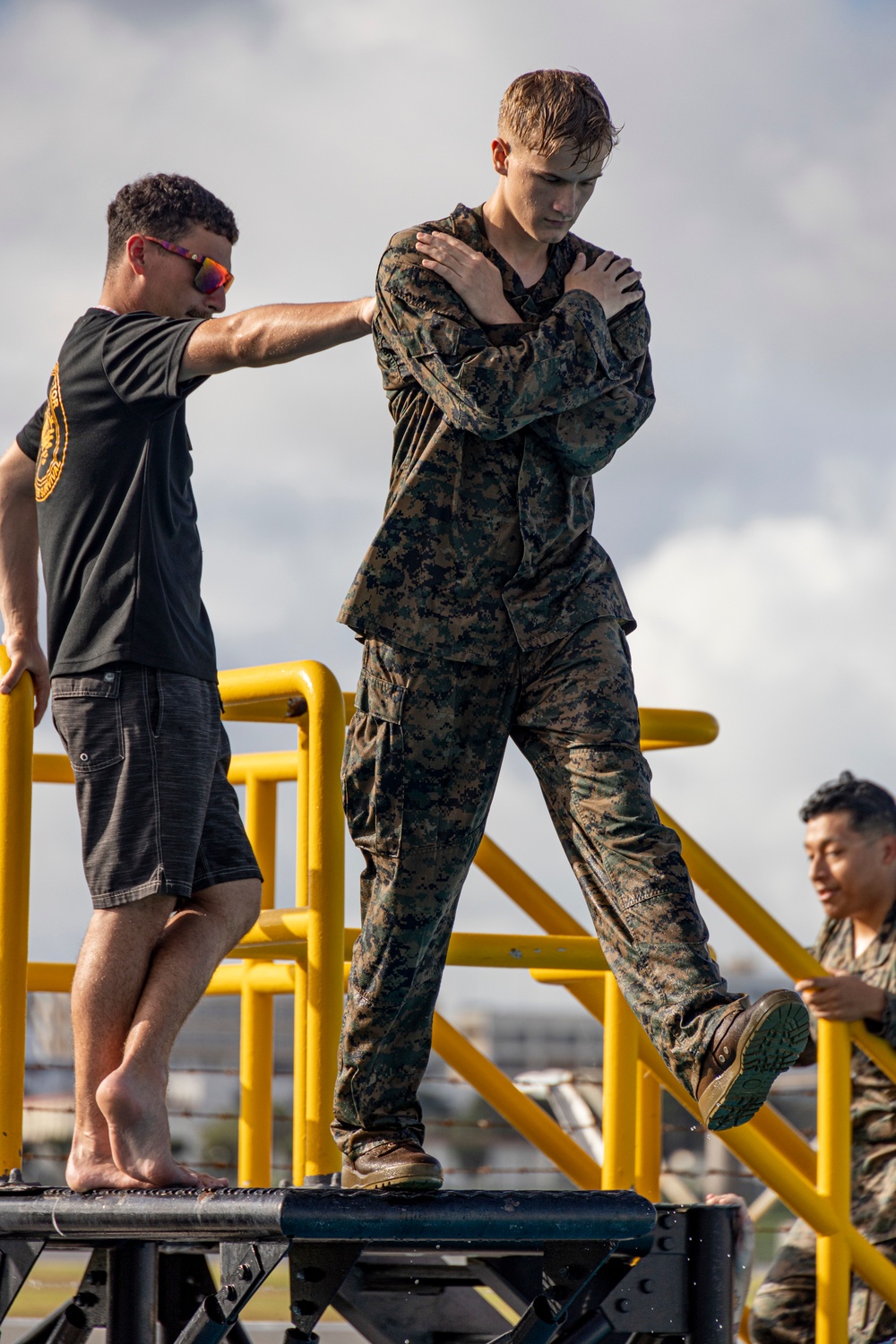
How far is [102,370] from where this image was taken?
3104 mm

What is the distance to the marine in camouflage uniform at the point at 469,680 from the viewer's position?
8.64 ft

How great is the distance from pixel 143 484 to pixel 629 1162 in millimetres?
1638

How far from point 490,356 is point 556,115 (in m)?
0.36

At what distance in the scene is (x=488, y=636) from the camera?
267 cm

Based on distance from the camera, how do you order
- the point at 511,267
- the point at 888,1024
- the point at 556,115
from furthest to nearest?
1. the point at 888,1024
2. the point at 511,267
3. the point at 556,115

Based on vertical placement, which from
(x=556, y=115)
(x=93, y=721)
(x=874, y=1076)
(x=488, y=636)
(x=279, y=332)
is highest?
(x=556, y=115)

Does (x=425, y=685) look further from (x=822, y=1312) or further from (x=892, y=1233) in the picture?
(x=892, y=1233)

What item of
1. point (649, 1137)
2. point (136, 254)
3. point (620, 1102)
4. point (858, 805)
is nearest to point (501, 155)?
point (136, 254)

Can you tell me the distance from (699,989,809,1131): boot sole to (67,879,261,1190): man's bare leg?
900mm

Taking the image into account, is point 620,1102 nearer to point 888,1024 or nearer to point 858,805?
point 888,1024

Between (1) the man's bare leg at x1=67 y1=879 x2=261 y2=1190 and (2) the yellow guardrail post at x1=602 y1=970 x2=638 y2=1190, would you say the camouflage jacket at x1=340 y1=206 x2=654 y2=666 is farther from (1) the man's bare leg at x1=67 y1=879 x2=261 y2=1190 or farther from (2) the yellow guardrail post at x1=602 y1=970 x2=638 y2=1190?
(2) the yellow guardrail post at x1=602 y1=970 x2=638 y2=1190

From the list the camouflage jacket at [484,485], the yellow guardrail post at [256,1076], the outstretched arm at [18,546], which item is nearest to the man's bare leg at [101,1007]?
the outstretched arm at [18,546]

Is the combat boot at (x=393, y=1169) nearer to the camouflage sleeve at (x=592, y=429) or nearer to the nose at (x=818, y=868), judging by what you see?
the camouflage sleeve at (x=592, y=429)

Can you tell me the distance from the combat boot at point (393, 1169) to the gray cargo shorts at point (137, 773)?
552 mm
